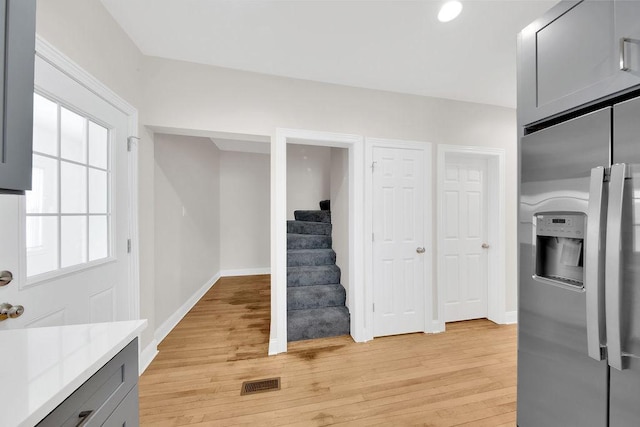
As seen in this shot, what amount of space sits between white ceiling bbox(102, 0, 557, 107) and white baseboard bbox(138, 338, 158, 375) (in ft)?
8.52

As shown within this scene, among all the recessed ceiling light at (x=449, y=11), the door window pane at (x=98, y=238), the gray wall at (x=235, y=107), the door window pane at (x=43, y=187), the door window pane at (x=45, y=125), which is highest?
the recessed ceiling light at (x=449, y=11)

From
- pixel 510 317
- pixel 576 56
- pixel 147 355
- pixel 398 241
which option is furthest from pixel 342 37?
pixel 510 317

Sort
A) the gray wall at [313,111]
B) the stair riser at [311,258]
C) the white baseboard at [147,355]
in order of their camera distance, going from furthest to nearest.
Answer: the stair riser at [311,258]
the gray wall at [313,111]
the white baseboard at [147,355]

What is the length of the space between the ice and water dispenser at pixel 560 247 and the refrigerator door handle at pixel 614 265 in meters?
0.13

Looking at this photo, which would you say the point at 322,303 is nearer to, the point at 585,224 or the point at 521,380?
the point at 521,380

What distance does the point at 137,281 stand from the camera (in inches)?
78.4

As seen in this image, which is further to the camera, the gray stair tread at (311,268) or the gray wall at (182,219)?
the gray stair tread at (311,268)

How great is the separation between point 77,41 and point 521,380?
306 cm

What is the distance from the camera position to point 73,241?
4.69 feet

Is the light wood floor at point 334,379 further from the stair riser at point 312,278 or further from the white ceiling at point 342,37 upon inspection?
the white ceiling at point 342,37

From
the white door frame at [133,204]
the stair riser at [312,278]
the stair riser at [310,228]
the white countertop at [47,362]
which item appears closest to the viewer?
the white countertop at [47,362]

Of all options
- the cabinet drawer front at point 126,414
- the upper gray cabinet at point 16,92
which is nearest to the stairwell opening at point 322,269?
the cabinet drawer front at point 126,414

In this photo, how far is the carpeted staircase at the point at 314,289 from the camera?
2594 mm

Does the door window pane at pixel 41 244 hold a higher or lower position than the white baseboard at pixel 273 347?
higher
